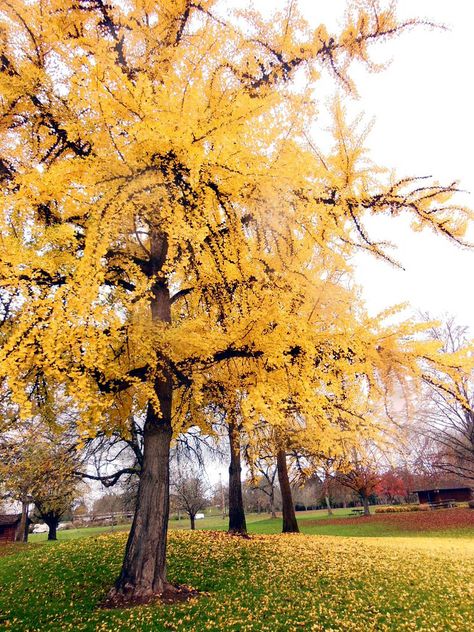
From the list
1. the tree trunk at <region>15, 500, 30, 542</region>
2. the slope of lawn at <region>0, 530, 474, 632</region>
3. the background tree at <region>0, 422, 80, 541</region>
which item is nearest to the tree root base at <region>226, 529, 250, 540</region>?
the slope of lawn at <region>0, 530, 474, 632</region>

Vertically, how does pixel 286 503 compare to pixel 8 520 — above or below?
above

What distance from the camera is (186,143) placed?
352 centimetres

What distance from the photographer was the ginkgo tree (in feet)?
12.7

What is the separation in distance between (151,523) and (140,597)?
894mm

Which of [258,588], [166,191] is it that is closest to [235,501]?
[258,588]

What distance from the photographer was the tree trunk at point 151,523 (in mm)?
5387

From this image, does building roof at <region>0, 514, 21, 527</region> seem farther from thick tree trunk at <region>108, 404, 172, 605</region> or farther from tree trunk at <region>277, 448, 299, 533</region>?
thick tree trunk at <region>108, 404, 172, 605</region>

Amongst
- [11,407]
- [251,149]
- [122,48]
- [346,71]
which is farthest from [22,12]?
[11,407]

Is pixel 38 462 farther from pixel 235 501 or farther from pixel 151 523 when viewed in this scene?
pixel 151 523

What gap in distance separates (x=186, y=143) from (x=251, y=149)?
0.70 meters

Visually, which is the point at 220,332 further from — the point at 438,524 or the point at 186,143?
the point at 438,524

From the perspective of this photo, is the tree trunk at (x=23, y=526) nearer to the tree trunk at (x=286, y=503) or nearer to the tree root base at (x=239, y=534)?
the tree trunk at (x=286, y=503)

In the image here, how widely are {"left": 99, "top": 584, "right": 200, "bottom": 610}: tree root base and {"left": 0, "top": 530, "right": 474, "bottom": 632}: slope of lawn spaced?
7.7 inches

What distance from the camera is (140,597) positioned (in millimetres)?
5270
